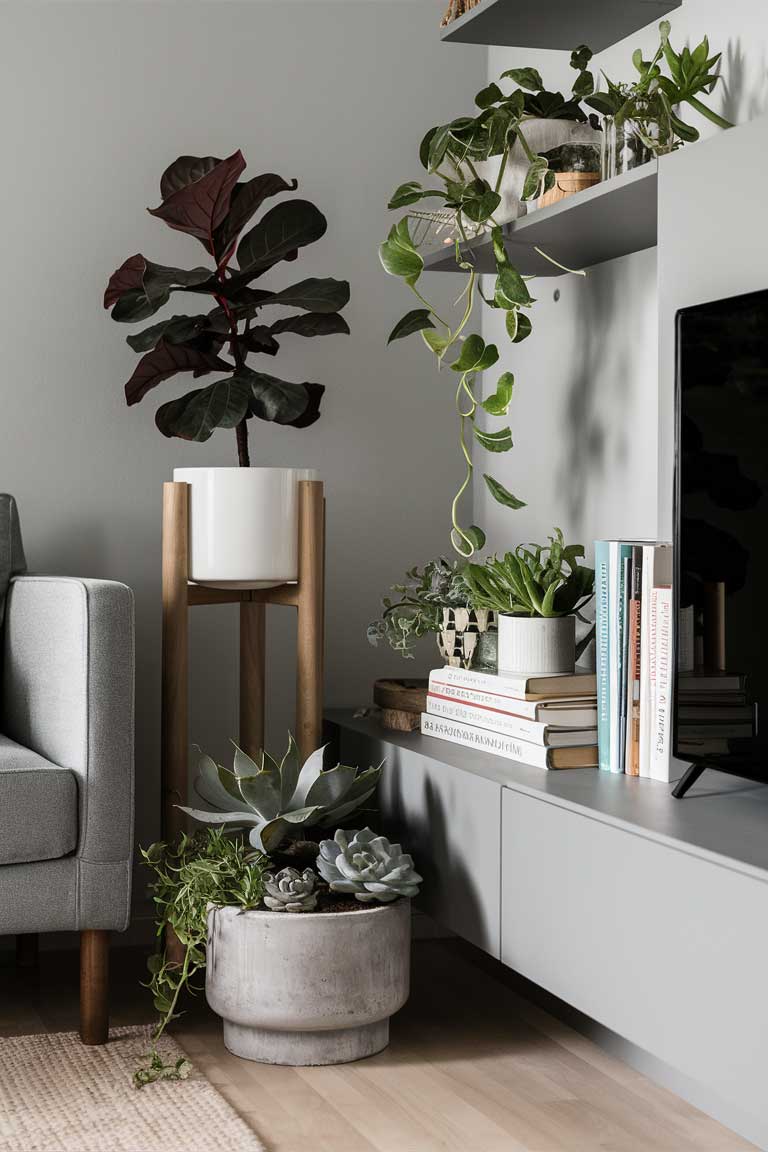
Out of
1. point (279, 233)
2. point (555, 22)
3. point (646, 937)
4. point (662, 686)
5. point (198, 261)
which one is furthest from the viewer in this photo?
point (198, 261)

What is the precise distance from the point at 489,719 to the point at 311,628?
44 cm

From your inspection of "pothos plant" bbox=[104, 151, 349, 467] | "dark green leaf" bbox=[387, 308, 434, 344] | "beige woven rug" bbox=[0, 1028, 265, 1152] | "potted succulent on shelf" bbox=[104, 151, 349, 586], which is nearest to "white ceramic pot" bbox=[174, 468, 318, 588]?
"potted succulent on shelf" bbox=[104, 151, 349, 586]

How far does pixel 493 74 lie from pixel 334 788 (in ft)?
5.68

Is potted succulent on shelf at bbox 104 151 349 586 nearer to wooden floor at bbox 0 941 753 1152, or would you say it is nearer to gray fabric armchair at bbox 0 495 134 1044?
gray fabric armchair at bbox 0 495 134 1044

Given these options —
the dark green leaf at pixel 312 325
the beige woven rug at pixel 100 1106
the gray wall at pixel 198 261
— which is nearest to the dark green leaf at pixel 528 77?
the dark green leaf at pixel 312 325

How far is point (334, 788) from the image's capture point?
2.22 m

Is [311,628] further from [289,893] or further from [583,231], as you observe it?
[583,231]

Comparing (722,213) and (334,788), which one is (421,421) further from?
(722,213)

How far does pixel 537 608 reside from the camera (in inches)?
85.8

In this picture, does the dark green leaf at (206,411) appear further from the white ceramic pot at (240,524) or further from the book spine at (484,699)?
the book spine at (484,699)

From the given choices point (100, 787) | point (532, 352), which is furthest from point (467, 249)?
point (100, 787)

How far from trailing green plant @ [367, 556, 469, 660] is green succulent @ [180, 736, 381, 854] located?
1.07 ft

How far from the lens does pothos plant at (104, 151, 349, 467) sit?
244 cm

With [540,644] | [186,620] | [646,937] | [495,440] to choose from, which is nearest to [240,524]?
[186,620]
